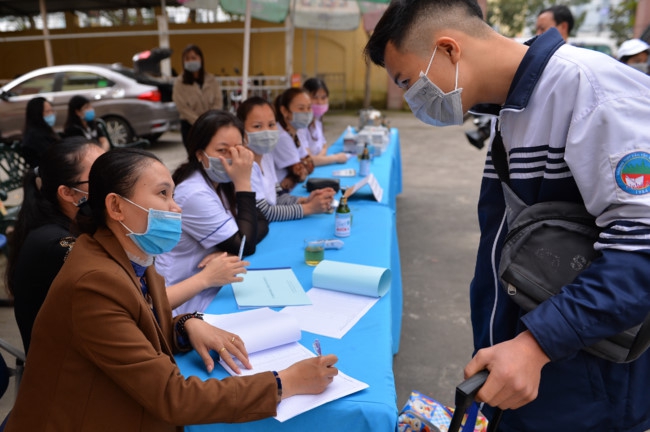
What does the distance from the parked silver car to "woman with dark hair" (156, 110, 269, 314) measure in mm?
6266

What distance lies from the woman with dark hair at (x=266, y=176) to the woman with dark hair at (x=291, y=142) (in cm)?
61

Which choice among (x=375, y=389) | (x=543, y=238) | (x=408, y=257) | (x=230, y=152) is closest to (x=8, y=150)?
(x=230, y=152)

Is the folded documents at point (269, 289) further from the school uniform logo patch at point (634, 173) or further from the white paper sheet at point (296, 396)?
the school uniform logo patch at point (634, 173)

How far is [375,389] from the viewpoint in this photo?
48.2 inches

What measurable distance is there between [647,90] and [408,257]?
3.32 m

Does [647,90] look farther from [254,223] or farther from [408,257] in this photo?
[408,257]

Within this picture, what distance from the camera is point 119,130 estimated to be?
7.94m

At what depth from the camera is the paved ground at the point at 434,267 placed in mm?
2604

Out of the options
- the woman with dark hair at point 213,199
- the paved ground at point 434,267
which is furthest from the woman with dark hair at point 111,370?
the paved ground at point 434,267

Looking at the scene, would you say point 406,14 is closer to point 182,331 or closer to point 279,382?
point 279,382

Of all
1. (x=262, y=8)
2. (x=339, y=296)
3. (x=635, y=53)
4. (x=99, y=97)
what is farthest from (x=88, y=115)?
(x=635, y=53)

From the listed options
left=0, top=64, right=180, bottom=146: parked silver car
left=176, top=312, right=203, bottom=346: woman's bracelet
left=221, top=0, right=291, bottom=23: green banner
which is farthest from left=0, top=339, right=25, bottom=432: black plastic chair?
left=0, top=64, right=180, bottom=146: parked silver car

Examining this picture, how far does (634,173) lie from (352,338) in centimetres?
90

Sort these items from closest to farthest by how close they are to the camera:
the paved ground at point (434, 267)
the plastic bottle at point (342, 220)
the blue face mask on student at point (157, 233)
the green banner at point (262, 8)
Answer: the blue face mask on student at point (157, 233)
the plastic bottle at point (342, 220)
the paved ground at point (434, 267)
the green banner at point (262, 8)
